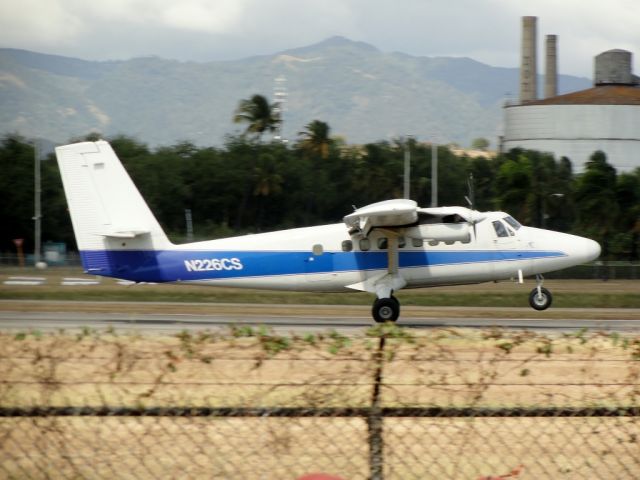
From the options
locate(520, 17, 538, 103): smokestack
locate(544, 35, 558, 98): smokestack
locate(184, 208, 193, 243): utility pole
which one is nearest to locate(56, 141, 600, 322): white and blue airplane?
locate(184, 208, 193, 243): utility pole

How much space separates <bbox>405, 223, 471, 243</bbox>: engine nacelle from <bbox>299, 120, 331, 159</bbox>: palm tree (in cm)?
5715

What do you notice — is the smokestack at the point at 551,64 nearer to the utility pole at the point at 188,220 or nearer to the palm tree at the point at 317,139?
the palm tree at the point at 317,139

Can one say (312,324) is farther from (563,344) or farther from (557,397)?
(557,397)

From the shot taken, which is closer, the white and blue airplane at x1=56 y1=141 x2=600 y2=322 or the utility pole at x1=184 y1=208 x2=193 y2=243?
the white and blue airplane at x1=56 y1=141 x2=600 y2=322

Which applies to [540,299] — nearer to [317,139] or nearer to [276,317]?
[276,317]

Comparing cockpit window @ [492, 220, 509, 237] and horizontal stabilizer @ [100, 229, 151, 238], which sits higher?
cockpit window @ [492, 220, 509, 237]

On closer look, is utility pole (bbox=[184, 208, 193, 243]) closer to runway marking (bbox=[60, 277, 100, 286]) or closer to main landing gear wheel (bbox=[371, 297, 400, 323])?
runway marking (bbox=[60, 277, 100, 286])

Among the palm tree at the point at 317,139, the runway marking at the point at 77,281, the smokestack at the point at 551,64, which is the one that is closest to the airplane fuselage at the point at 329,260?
the runway marking at the point at 77,281

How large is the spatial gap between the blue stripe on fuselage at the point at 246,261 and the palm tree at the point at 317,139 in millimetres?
56495

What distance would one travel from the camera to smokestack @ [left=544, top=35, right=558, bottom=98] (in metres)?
121

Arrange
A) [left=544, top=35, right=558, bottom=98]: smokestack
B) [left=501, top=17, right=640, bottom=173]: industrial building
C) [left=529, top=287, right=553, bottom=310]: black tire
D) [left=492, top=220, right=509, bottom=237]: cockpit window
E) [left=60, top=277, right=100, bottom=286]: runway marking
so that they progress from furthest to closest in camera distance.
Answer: [left=544, top=35, right=558, bottom=98]: smokestack < [left=501, top=17, right=640, bottom=173]: industrial building < [left=60, top=277, right=100, bottom=286]: runway marking < [left=529, top=287, right=553, bottom=310]: black tire < [left=492, top=220, right=509, bottom=237]: cockpit window

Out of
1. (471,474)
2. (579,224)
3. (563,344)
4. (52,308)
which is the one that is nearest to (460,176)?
(579,224)

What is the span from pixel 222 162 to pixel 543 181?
2354 cm

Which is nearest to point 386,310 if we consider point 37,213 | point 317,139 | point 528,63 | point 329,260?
point 329,260
